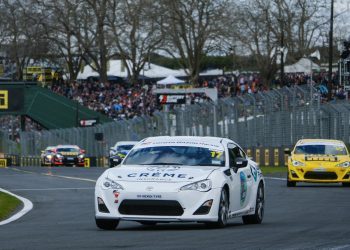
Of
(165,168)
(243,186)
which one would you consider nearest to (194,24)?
(243,186)

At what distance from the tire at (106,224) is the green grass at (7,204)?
3810 millimetres

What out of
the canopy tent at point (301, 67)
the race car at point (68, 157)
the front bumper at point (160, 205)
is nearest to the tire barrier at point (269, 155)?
the race car at point (68, 157)

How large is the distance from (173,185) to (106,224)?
111 centimetres

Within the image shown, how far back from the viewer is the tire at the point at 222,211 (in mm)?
16266

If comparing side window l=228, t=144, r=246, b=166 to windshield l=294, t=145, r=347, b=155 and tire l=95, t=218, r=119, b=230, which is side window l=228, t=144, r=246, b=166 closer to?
tire l=95, t=218, r=119, b=230

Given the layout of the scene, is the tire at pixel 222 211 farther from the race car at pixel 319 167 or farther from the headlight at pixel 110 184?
the race car at pixel 319 167

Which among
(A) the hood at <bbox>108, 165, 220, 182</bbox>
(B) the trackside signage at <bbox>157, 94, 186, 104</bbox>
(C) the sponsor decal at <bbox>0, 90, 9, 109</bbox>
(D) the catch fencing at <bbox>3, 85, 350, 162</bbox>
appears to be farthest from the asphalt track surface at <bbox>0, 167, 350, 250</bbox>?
(C) the sponsor decal at <bbox>0, 90, 9, 109</bbox>

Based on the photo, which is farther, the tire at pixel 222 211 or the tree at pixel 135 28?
the tree at pixel 135 28

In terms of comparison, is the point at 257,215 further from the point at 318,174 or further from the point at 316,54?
the point at 316,54

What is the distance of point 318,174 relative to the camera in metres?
31.5

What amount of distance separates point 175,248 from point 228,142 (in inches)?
195

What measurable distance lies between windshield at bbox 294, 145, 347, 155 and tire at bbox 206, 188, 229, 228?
51.9 feet

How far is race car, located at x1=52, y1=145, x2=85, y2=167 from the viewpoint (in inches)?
2426

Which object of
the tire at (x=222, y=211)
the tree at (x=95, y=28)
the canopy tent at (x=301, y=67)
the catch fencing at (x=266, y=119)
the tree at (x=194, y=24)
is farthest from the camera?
the tree at (x=95, y=28)
